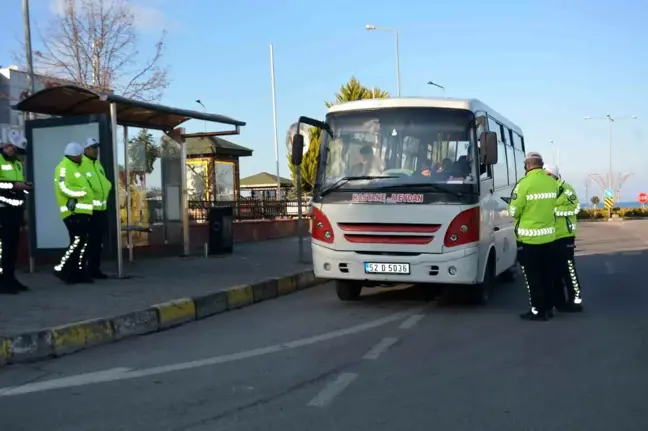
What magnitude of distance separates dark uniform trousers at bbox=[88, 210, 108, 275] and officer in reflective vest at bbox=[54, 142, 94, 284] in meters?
0.09

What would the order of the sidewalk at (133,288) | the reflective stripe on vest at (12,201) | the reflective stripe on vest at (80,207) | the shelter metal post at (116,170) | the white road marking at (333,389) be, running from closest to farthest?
the white road marking at (333,389), the sidewalk at (133,288), the reflective stripe on vest at (12,201), the reflective stripe on vest at (80,207), the shelter metal post at (116,170)

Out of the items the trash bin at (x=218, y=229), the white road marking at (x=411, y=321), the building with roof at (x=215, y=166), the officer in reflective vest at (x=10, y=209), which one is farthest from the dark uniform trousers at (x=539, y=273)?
the building with roof at (x=215, y=166)

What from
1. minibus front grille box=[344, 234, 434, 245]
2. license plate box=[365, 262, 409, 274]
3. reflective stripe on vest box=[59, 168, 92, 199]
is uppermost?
reflective stripe on vest box=[59, 168, 92, 199]

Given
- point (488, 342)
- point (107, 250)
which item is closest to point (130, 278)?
point (107, 250)

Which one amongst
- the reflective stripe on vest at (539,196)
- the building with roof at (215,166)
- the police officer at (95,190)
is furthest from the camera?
the building with roof at (215,166)

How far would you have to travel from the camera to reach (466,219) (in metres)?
8.66

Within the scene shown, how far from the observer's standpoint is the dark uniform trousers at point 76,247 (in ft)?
33.0

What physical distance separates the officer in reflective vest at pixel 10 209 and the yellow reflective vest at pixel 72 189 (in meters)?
0.55

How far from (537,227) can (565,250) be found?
0.83m

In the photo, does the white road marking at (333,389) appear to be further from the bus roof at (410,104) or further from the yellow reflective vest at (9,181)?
the yellow reflective vest at (9,181)

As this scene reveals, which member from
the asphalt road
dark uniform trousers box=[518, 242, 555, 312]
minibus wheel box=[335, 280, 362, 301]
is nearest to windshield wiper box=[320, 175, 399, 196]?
minibus wheel box=[335, 280, 362, 301]

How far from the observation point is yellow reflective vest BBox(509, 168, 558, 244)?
27.3ft

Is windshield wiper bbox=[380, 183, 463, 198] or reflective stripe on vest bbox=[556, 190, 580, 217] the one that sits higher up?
windshield wiper bbox=[380, 183, 463, 198]

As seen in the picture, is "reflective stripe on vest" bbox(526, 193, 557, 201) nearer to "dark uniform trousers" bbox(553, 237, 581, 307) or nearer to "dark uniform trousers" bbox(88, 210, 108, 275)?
"dark uniform trousers" bbox(553, 237, 581, 307)
